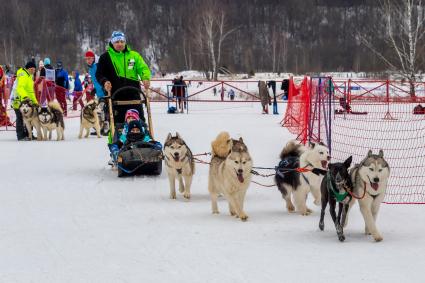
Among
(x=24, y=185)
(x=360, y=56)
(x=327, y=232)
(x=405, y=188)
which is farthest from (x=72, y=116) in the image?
(x=360, y=56)

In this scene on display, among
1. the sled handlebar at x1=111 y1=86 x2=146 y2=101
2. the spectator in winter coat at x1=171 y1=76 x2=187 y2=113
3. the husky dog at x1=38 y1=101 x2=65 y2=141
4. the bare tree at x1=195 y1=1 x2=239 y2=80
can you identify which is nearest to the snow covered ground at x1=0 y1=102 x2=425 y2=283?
the sled handlebar at x1=111 y1=86 x2=146 y2=101

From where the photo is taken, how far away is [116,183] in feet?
21.7

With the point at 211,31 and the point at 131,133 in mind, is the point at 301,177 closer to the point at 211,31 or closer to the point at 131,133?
the point at 131,133

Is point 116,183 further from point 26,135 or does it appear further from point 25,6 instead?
point 25,6

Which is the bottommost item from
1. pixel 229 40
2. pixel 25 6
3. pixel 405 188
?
pixel 405 188

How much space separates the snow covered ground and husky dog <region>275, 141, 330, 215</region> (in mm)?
143

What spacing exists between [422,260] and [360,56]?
47091 millimetres

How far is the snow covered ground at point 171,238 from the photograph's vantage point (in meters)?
3.44

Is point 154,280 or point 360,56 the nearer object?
point 154,280

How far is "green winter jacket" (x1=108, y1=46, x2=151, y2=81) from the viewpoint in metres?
7.30

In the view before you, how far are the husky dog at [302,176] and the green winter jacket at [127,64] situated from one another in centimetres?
285

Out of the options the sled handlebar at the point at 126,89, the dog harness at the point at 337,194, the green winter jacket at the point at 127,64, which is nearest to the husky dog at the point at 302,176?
the dog harness at the point at 337,194

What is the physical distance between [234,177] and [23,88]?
7.55 metres

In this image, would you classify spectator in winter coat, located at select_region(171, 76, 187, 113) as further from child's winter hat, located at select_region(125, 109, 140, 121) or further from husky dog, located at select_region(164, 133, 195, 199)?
husky dog, located at select_region(164, 133, 195, 199)
